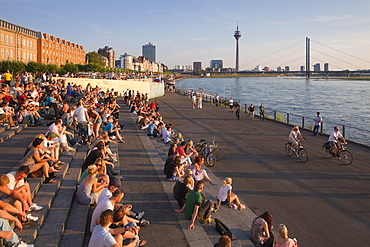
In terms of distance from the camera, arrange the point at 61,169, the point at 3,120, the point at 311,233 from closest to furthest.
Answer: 1. the point at 311,233
2. the point at 61,169
3. the point at 3,120

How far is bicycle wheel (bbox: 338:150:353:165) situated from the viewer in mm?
13578

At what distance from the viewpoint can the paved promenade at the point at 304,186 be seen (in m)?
7.87

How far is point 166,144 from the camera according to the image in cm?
1590

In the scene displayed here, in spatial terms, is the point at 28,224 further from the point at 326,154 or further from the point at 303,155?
the point at 326,154

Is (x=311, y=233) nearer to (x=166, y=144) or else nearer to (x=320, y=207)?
(x=320, y=207)

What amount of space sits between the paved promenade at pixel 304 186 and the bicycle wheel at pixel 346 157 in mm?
214

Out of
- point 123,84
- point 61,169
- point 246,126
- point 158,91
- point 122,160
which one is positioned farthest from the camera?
point 158,91

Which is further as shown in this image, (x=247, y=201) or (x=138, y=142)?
(x=138, y=142)

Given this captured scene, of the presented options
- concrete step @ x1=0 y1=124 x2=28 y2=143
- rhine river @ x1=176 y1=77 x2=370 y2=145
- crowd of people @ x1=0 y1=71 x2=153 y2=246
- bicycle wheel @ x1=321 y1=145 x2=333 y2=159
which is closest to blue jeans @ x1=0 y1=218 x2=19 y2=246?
crowd of people @ x1=0 y1=71 x2=153 y2=246

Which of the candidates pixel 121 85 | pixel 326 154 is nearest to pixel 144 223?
pixel 326 154

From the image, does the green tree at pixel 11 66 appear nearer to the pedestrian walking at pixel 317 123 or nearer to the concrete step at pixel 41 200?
the pedestrian walking at pixel 317 123

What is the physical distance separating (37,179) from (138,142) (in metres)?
7.71

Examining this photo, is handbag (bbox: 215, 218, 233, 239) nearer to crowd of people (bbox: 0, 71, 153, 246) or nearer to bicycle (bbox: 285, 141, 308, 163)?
crowd of people (bbox: 0, 71, 153, 246)

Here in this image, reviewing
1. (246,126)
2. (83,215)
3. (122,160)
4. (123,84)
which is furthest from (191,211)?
(123,84)
